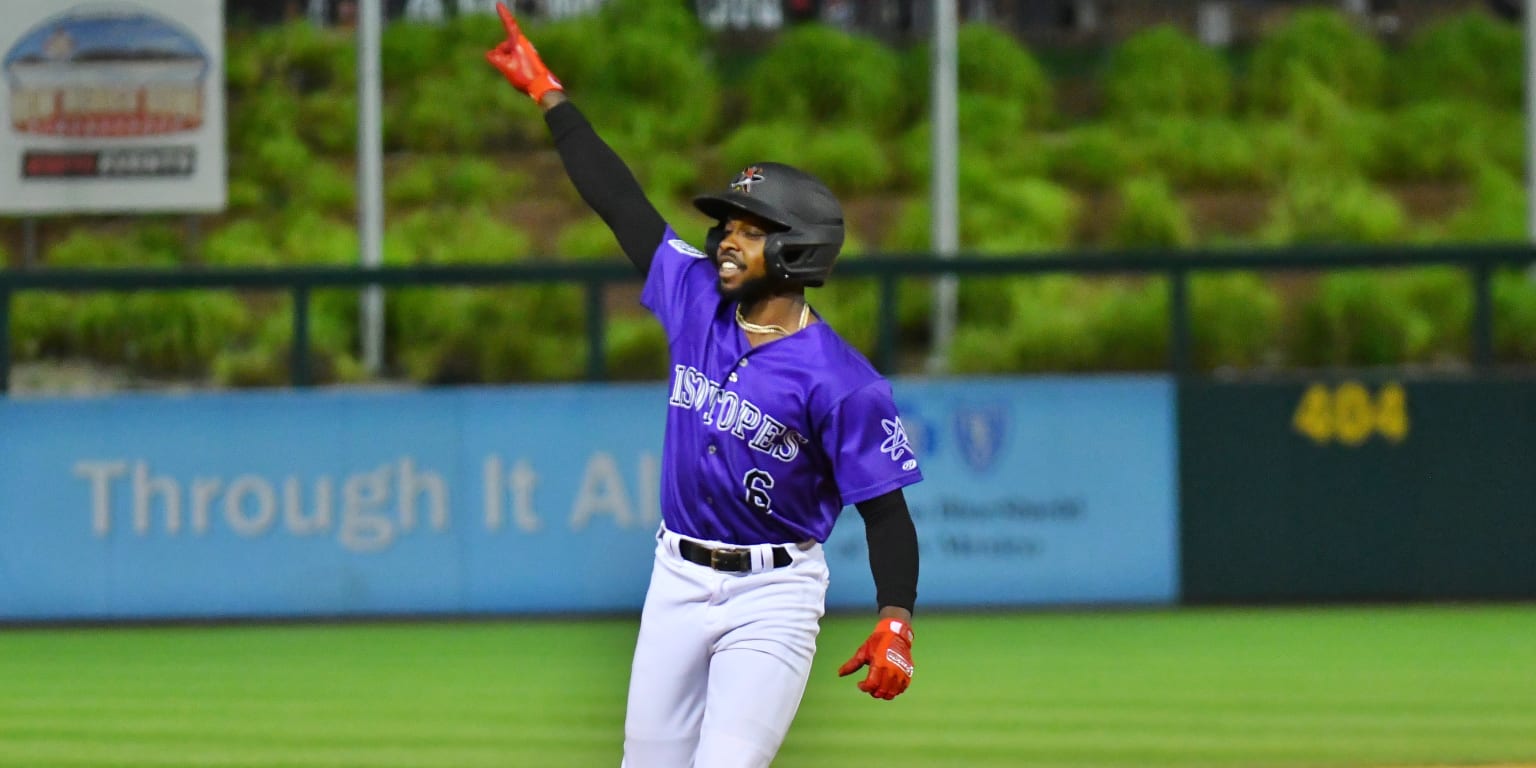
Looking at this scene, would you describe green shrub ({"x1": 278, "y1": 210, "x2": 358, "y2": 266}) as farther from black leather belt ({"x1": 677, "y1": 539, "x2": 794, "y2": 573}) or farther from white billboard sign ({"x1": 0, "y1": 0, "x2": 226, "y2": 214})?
black leather belt ({"x1": 677, "y1": 539, "x2": 794, "y2": 573})

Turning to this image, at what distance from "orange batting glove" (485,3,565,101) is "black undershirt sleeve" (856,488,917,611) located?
133cm

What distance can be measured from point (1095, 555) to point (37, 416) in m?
5.79

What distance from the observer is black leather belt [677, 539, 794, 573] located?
13.6 feet

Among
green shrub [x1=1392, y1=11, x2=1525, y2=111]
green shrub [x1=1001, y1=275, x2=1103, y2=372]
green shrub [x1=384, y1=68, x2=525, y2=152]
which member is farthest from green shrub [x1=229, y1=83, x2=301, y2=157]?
green shrub [x1=1392, y1=11, x2=1525, y2=111]

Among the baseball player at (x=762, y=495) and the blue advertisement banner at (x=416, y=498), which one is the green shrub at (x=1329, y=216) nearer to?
the blue advertisement banner at (x=416, y=498)

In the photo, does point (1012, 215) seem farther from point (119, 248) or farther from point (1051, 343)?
point (119, 248)

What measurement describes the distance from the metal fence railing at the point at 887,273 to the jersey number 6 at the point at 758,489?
7.37 metres

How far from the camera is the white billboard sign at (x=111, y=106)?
13203 mm

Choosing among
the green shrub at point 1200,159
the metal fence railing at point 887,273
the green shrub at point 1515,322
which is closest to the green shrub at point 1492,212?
the green shrub at point 1200,159

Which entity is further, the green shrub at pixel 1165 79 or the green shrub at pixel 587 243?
the green shrub at pixel 1165 79

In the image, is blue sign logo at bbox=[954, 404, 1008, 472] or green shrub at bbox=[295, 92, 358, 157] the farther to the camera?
green shrub at bbox=[295, 92, 358, 157]

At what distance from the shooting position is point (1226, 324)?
1335cm

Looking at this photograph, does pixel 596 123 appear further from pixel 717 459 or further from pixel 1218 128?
pixel 717 459

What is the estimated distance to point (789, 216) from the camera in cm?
418
